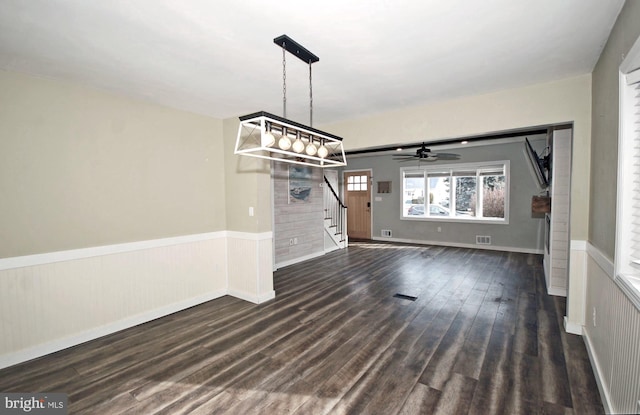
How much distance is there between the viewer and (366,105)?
144 inches

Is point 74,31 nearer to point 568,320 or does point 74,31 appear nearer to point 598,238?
point 598,238

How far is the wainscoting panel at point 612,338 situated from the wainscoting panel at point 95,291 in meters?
4.11

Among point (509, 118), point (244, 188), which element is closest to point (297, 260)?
point (244, 188)

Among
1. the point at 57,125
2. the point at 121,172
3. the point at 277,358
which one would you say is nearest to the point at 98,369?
the point at 277,358

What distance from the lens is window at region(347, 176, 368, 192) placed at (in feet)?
29.9

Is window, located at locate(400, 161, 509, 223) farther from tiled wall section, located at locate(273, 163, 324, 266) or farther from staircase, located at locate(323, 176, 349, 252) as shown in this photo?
tiled wall section, located at locate(273, 163, 324, 266)

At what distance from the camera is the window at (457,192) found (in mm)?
7102

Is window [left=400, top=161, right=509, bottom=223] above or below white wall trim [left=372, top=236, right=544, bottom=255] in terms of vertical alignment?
above

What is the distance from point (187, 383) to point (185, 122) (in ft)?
9.91

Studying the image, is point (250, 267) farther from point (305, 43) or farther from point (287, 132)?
point (305, 43)

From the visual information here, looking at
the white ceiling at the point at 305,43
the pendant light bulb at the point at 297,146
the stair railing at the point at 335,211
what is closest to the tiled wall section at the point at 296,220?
the stair railing at the point at 335,211

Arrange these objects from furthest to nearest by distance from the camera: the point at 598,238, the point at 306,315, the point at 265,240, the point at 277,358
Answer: the point at 265,240
the point at 306,315
the point at 277,358
the point at 598,238

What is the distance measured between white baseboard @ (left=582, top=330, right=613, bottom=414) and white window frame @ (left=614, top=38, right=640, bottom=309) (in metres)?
0.80
